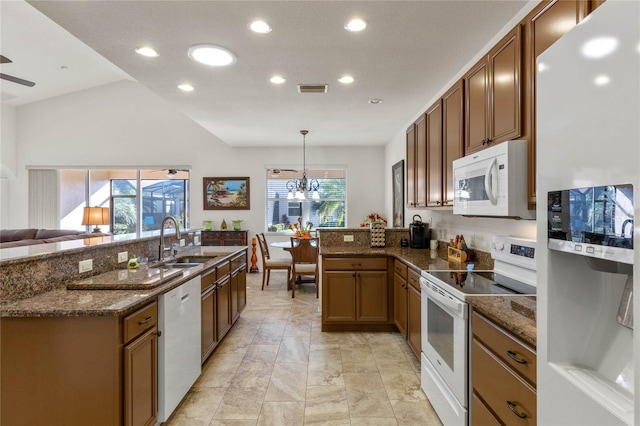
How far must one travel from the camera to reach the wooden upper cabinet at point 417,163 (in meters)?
3.45

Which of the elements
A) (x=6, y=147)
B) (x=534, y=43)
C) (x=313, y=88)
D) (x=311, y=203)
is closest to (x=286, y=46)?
(x=313, y=88)

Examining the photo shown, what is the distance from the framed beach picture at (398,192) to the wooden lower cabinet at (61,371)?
4398mm

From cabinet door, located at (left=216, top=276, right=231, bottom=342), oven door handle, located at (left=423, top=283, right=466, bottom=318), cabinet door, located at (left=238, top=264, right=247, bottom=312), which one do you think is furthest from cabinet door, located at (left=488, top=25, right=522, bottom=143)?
cabinet door, located at (left=238, top=264, right=247, bottom=312)

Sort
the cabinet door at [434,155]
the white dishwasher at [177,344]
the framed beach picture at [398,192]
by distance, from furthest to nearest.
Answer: the framed beach picture at [398,192], the cabinet door at [434,155], the white dishwasher at [177,344]

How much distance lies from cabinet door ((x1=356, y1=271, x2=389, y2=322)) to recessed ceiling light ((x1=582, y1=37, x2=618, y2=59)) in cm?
284

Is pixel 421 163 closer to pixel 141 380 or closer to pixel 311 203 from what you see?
pixel 141 380

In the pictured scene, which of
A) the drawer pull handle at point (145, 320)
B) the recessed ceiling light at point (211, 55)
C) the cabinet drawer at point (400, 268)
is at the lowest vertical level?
the drawer pull handle at point (145, 320)

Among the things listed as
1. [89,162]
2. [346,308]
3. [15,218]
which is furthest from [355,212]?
[15,218]

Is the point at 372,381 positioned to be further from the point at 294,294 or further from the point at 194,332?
the point at 294,294

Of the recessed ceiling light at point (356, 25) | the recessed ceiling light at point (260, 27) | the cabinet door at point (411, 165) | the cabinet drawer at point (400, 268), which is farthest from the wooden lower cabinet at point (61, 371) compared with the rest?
the cabinet door at point (411, 165)

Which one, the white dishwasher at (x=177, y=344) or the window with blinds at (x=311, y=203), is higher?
the window with blinds at (x=311, y=203)

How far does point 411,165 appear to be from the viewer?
3.96 meters

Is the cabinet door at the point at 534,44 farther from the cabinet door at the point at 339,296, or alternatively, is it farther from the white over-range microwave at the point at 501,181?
Result: the cabinet door at the point at 339,296

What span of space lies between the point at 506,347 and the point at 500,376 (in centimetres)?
16
